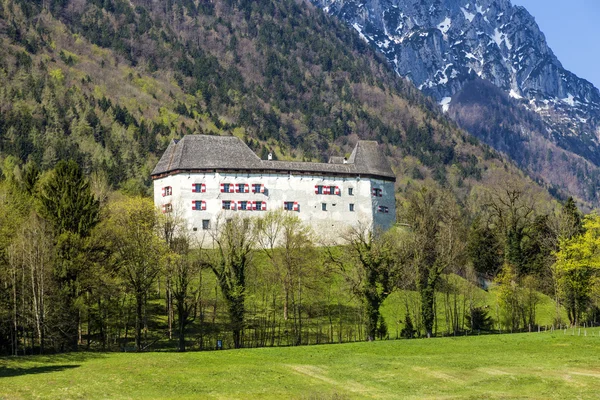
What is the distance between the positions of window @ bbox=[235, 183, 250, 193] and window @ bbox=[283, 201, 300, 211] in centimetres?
513

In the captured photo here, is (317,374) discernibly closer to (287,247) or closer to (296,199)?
(287,247)

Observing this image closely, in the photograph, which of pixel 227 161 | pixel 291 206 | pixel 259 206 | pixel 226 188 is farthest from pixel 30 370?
pixel 291 206

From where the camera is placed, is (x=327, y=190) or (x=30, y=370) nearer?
(x=30, y=370)

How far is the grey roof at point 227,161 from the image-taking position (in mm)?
110188

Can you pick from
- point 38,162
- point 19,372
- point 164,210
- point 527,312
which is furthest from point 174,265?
point 38,162

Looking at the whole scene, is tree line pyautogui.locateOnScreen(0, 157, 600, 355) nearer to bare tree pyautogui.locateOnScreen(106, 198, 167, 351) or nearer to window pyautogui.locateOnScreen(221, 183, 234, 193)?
bare tree pyautogui.locateOnScreen(106, 198, 167, 351)

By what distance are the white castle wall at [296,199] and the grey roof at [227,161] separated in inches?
37.7

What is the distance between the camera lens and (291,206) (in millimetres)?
111500

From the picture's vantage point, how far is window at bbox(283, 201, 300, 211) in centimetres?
11119

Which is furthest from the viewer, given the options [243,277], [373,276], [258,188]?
[258,188]

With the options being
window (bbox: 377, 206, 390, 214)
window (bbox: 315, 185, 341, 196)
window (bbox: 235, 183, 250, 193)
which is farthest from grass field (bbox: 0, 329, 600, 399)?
window (bbox: 377, 206, 390, 214)

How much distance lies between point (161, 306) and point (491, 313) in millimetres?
35780

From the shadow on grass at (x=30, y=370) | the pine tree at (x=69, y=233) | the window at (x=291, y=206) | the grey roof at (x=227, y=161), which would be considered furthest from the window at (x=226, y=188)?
the shadow on grass at (x=30, y=370)

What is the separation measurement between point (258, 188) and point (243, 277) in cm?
3499
